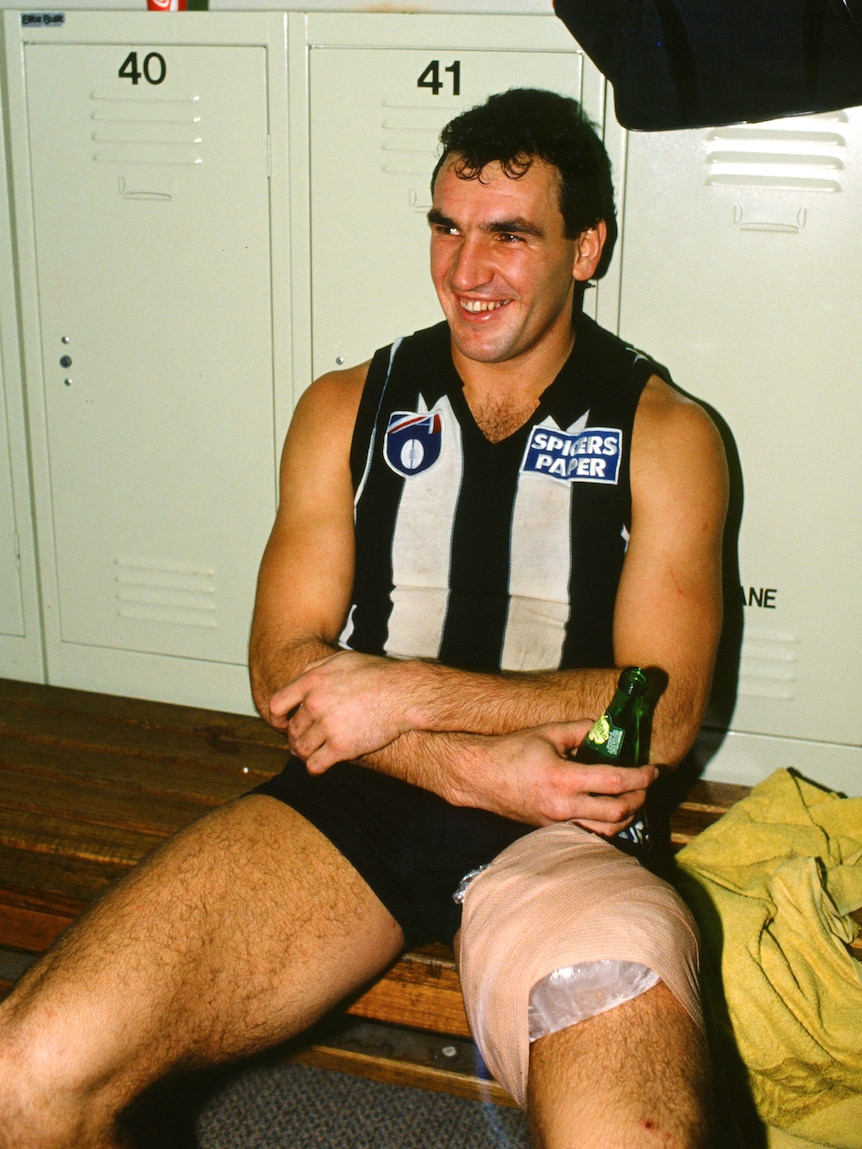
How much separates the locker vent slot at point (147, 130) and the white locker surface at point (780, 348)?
1.03 m

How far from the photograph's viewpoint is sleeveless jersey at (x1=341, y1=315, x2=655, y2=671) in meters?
1.73

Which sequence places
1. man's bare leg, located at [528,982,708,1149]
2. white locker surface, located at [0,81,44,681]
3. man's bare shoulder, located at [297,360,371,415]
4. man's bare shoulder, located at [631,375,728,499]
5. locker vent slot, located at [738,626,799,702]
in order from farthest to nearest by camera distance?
white locker surface, located at [0,81,44,681] < locker vent slot, located at [738,626,799,702] < man's bare shoulder, located at [297,360,371,415] < man's bare shoulder, located at [631,375,728,499] < man's bare leg, located at [528,982,708,1149]

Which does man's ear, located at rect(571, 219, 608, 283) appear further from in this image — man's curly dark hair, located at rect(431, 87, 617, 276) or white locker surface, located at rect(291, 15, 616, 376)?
white locker surface, located at rect(291, 15, 616, 376)

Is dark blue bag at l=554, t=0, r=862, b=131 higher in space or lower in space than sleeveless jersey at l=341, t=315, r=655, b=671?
higher

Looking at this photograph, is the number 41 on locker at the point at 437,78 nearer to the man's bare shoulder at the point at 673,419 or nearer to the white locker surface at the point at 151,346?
the white locker surface at the point at 151,346

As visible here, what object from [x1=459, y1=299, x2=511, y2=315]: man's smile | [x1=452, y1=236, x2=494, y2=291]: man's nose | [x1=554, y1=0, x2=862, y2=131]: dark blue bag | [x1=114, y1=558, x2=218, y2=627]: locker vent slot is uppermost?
[x1=554, y1=0, x2=862, y2=131]: dark blue bag

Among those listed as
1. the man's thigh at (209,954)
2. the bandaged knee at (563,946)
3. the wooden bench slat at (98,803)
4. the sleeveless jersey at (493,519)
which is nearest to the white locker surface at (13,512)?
the wooden bench slat at (98,803)

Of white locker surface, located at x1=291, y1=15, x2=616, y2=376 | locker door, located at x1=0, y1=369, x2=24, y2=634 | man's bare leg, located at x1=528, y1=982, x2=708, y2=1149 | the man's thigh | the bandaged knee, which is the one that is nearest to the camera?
man's bare leg, located at x1=528, y1=982, x2=708, y2=1149

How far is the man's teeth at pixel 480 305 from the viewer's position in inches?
70.3

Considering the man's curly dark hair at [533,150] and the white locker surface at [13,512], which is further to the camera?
the white locker surface at [13,512]

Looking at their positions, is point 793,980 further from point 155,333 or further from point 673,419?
point 155,333

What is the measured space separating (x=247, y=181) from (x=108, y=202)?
0.37m

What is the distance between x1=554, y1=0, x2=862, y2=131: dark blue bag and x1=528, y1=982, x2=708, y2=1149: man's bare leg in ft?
5.55

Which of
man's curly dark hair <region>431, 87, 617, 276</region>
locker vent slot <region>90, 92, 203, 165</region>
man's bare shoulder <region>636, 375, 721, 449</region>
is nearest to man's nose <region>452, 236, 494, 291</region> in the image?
man's curly dark hair <region>431, 87, 617, 276</region>
